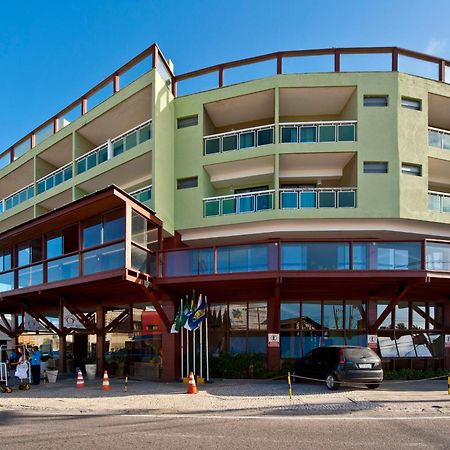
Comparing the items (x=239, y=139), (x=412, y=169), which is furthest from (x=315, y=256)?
(x=239, y=139)

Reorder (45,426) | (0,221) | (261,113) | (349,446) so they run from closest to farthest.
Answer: (349,446), (45,426), (261,113), (0,221)

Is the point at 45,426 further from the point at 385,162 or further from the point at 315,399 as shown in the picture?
the point at 385,162

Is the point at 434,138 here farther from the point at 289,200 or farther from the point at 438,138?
the point at 289,200

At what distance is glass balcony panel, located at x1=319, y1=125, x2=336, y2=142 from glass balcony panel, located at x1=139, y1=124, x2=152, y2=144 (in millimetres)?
7581

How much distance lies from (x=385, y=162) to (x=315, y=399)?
34.9 ft

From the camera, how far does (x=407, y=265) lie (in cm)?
1609

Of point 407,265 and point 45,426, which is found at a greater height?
point 407,265

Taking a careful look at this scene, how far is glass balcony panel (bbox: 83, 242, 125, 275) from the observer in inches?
640

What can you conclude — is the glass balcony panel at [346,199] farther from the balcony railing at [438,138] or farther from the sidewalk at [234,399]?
the sidewalk at [234,399]

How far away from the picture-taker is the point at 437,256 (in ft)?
53.6

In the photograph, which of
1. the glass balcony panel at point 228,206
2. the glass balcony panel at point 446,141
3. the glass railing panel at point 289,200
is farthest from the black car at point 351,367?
the glass balcony panel at point 446,141

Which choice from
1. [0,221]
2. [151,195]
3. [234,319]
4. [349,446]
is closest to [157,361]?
[234,319]

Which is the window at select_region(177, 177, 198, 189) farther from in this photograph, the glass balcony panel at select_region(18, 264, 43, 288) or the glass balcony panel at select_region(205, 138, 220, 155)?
the glass balcony panel at select_region(18, 264, 43, 288)

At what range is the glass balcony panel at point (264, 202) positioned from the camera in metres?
19.0
